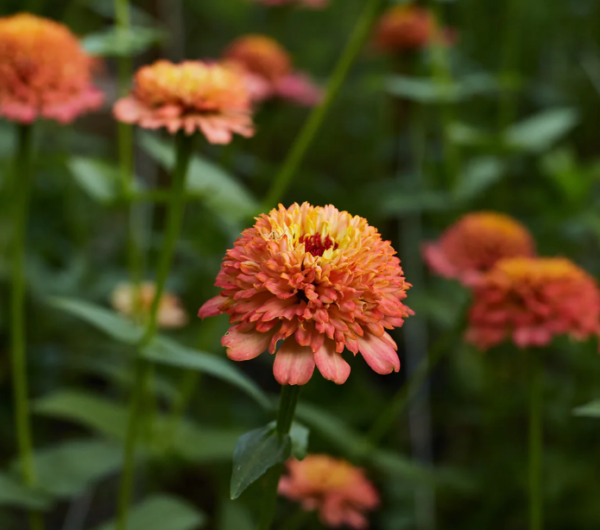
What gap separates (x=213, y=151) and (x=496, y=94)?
29.4 inches

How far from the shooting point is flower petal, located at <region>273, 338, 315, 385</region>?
350 mm

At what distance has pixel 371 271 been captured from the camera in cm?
37

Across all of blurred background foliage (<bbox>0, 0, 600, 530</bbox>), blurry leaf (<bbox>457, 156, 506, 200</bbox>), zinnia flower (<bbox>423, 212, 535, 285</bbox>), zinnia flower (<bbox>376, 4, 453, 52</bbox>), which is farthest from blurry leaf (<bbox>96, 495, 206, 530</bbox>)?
zinnia flower (<bbox>376, 4, 453, 52</bbox>)

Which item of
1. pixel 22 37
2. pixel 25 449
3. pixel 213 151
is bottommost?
pixel 25 449

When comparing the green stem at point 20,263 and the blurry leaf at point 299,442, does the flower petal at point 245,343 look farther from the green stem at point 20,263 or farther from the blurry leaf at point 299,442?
the green stem at point 20,263

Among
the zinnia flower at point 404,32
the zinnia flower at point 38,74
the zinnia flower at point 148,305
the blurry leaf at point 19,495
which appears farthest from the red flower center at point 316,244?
the zinnia flower at point 404,32

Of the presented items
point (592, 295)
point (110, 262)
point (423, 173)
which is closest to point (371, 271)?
point (592, 295)

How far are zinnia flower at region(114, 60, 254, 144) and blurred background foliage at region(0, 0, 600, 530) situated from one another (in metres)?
0.08

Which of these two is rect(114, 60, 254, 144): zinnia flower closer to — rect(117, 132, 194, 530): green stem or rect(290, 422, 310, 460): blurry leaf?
rect(117, 132, 194, 530): green stem

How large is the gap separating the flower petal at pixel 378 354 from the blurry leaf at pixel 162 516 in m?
0.39

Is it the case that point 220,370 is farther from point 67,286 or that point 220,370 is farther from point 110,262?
point 110,262

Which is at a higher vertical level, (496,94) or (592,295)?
(496,94)

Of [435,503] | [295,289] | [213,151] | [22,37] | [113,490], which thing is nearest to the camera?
[295,289]

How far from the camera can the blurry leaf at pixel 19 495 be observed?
2.15ft
